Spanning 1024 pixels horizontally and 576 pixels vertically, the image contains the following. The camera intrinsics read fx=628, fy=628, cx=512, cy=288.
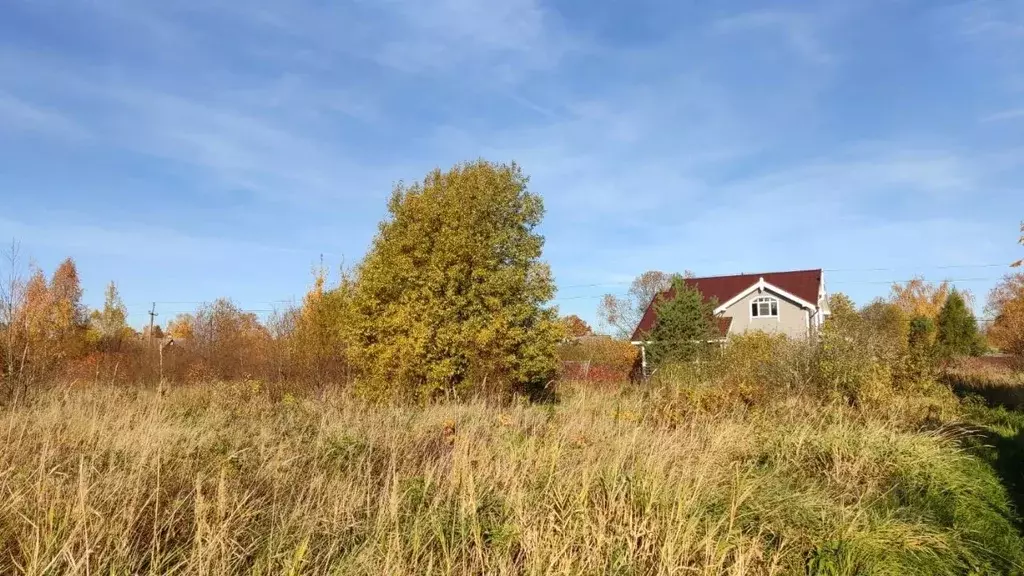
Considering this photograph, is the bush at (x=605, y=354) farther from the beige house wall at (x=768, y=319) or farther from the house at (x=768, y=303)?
the beige house wall at (x=768, y=319)

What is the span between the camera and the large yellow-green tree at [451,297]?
13484 mm

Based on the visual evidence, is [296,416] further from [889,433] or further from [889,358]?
[889,358]

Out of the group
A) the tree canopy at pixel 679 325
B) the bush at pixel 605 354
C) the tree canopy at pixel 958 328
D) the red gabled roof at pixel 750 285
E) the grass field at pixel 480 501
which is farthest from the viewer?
the tree canopy at pixel 958 328

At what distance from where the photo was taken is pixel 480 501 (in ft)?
14.3

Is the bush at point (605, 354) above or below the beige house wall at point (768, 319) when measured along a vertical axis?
below

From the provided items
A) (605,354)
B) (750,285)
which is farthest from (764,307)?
(605,354)

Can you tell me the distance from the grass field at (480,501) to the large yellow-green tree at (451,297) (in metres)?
5.49

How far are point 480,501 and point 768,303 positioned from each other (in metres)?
32.4

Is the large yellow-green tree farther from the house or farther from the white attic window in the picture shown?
the white attic window

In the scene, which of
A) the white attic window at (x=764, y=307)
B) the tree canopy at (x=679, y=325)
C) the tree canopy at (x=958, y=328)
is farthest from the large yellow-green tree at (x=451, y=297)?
the tree canopy at (x=958, y=328)

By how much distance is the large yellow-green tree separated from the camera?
13.5 metres

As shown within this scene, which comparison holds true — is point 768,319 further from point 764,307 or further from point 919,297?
point 919,297

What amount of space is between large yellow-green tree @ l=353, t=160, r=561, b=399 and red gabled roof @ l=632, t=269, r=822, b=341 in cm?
1933

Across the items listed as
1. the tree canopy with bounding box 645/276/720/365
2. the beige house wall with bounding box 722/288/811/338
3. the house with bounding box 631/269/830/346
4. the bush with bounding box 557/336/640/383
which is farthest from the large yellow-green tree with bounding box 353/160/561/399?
the beige house wall with bounding box 722/288/811/338
